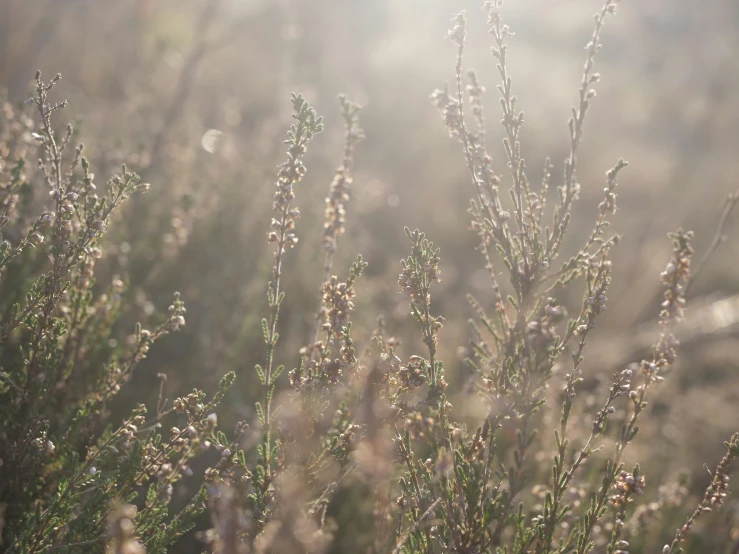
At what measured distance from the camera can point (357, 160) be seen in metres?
7.35

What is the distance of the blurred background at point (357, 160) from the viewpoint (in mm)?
4035

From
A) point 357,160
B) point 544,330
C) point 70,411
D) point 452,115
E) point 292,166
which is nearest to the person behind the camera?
point 544,330

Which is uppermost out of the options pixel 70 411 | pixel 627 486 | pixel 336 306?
pixel 70 411

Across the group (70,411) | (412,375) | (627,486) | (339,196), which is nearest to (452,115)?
(339,196)

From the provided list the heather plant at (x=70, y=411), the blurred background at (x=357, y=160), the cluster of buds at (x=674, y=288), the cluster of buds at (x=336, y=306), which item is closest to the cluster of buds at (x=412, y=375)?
the cluster of buds at (x=336, y=306)

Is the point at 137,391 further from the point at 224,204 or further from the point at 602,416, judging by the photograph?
the point at 602,416

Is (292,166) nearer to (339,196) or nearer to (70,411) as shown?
(339,196)

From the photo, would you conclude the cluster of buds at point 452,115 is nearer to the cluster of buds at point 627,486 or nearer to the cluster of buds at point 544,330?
the cluster of buds at point 544,330

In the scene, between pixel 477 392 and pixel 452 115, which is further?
pixel 452 115

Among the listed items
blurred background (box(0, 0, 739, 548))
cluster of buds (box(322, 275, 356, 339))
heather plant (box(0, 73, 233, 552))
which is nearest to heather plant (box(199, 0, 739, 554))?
cluster of buds (box(322, 275, 356, 339))

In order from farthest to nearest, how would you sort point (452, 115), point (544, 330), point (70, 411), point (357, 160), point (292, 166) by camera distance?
point (357, 160) < point (70, 411) < point (452, 115) < point (292, 166) < point (544, 330)

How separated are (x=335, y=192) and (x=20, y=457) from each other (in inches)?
50.6

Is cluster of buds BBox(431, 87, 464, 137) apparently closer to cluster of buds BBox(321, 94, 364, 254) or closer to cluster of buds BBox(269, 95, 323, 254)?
cluster of buds BBox(321, 94, 364, 254)

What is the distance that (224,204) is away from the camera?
4613mm
